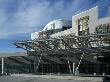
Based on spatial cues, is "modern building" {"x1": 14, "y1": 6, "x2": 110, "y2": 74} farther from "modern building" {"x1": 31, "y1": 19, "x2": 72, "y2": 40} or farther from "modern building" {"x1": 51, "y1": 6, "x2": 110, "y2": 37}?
"modern building" {"x1": 31, "y1": 19, "x2": 72, "y2": 40}

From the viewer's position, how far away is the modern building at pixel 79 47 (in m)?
46.7

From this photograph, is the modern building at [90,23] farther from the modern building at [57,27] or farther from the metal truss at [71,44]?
the modern building at [57,27]

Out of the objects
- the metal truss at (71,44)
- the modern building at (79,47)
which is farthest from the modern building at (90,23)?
the metal truss at (71,44)

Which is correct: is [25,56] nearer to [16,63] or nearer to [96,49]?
[16,63]

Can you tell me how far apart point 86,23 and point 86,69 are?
8.81 meters

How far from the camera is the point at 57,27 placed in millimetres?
83562

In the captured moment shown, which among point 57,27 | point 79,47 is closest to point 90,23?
point 79,47

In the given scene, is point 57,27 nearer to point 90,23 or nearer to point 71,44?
point 90,23

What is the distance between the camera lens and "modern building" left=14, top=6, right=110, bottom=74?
46719 millimetres

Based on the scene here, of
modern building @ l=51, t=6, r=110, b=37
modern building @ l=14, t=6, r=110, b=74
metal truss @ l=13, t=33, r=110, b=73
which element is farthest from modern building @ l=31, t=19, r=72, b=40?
metal truss @ l=13, t=33, r=110, b=73

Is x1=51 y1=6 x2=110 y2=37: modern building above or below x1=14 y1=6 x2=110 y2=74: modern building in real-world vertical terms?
above

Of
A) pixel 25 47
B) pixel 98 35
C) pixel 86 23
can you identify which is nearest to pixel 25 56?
pixel 25 47

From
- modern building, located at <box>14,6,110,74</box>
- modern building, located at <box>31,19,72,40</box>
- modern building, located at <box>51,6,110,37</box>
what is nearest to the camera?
modern building, located at <box>14,6,110,74</box>

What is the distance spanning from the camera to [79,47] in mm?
48344
